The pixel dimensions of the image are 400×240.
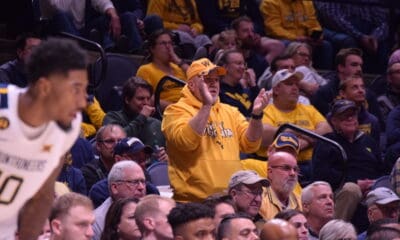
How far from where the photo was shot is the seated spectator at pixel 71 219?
23.6 ft

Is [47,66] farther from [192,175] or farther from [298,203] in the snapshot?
[298,203]

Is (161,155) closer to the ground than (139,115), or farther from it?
closer to the ground

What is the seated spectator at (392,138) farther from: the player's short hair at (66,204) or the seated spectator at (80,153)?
the player's short hair at (66,204)

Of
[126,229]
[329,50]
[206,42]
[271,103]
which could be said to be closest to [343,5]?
[329,50]

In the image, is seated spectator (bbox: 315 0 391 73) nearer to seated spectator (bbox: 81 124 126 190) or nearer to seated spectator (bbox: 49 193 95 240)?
seated spectator (bbox: 81 124 126 190)

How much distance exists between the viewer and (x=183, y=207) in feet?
24.7

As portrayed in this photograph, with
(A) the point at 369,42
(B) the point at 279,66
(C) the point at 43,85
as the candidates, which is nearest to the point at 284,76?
(B) the point at 279,66

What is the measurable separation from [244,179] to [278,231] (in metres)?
1.40

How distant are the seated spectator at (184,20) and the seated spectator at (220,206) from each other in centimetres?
473

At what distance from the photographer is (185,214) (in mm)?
7457

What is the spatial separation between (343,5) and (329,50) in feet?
2.06

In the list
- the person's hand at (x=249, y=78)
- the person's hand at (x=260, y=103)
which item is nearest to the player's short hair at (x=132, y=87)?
the person's hand at (x=260, y=103)

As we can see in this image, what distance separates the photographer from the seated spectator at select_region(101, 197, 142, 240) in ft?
26.7

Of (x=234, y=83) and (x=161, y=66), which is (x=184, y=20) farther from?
(x=234, y=83)
